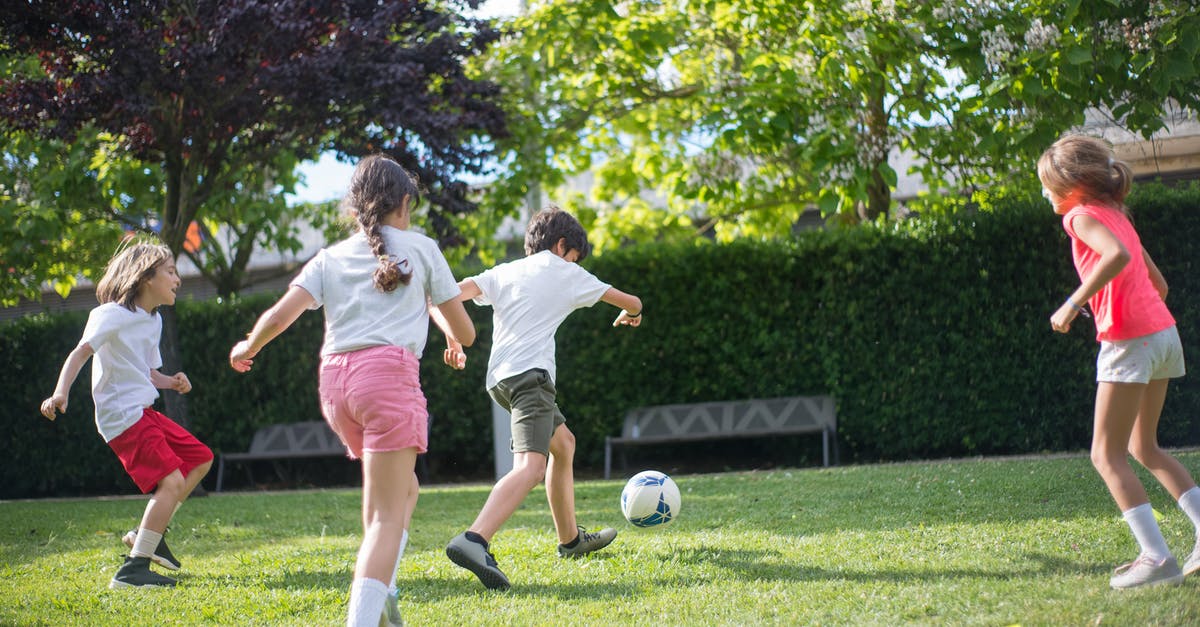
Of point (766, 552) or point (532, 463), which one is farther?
point (766, 552)

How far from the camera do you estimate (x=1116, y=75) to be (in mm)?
7348

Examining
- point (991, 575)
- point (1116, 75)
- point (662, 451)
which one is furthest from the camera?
point (662, 451)

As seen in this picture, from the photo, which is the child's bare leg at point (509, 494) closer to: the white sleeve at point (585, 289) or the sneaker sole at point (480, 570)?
the sneaker sole at point (480, 570)

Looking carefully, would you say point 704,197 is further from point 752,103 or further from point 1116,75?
point 1116,75

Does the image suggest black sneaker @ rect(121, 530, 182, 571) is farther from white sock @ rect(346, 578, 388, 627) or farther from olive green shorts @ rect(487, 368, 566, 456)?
white sock @ rect(346, 578, 388, 627)

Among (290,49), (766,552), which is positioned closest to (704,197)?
(290,49)

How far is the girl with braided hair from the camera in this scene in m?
3.66

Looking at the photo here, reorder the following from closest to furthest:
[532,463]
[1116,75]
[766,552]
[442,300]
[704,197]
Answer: [442,300] → [532,463] → [766,552] → [1116,75] → [704,197]

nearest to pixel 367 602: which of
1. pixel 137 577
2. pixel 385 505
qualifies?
pixel 385 505

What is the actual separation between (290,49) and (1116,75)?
6.89 m

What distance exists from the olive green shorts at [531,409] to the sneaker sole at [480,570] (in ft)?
1.97

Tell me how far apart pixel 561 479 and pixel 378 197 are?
2070 mm

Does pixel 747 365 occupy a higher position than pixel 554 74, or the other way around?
pixel 554 74

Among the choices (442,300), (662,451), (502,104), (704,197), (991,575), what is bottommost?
(662,451)
